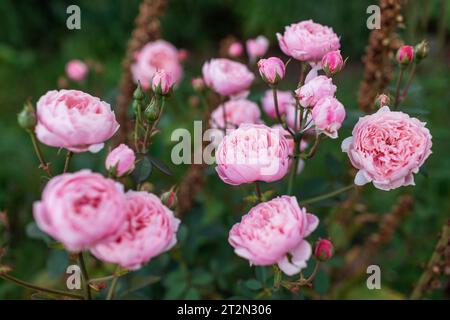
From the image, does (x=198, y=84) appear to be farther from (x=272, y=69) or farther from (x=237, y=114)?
(x=272, y=69)

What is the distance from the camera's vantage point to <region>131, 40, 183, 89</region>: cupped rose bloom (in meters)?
1.46

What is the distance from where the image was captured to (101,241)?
603mm

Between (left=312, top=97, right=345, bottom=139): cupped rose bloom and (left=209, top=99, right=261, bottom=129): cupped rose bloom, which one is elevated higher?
(left=312, top=97, right=345, bottom=139): cupped rose bloom

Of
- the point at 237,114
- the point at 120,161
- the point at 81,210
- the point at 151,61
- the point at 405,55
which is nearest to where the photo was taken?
the point at 81,210

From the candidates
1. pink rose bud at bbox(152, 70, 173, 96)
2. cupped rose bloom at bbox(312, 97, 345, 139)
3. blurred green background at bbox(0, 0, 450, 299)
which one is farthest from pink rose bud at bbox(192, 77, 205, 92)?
cupped rose bloom at bbox(312, 97, 345, 139)

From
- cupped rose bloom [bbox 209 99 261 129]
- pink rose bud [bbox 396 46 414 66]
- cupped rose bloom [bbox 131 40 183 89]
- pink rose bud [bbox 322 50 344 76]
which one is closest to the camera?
pink rose bud [bbox 322 50 344 76]

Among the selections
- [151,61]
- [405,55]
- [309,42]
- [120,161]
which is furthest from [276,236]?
[151,61]

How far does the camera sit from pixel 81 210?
0.58m

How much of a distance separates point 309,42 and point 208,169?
0.35 metres

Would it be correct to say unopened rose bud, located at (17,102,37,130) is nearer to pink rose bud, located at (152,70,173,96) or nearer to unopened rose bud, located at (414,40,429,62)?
pink rose bud, located at (152,70,173,96)

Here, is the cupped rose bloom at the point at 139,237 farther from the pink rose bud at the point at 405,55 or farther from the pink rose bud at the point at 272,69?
the pink rose bud at the point at 405,55

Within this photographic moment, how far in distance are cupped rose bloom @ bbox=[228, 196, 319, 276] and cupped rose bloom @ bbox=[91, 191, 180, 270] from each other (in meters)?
0.10
